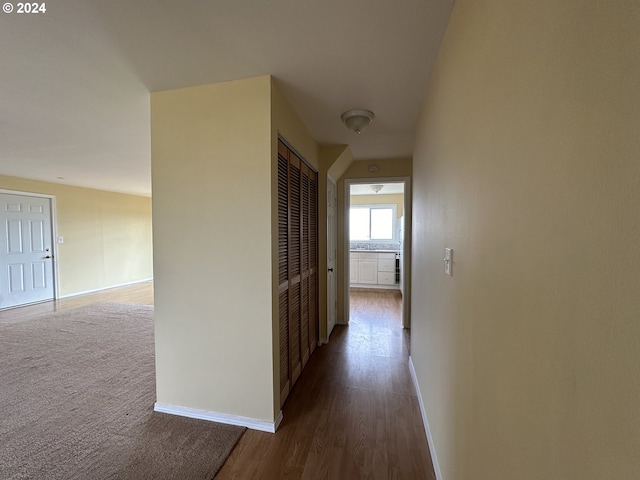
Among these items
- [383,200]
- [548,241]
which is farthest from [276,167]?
[383,200]

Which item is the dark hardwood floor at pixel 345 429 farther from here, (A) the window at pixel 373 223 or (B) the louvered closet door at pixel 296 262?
(A) the window at pixel 373 223

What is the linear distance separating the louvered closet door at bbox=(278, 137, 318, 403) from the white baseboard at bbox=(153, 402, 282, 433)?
0.83 feet

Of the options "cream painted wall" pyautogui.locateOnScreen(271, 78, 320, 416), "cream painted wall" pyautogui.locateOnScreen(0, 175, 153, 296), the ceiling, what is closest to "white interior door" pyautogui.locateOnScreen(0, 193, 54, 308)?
"cream painted wall" pyautogui.locateOnScreen(0, 175, 153, 296)

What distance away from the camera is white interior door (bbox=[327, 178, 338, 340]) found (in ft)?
11.1

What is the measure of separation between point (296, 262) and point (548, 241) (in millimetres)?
1967

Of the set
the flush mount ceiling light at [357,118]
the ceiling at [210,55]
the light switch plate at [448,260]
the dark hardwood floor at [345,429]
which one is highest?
the ceiling at [210,55]

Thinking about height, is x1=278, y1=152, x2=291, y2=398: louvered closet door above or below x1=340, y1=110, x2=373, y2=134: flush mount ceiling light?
below

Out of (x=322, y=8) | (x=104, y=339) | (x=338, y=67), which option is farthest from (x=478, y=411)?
(x=104, y=339)

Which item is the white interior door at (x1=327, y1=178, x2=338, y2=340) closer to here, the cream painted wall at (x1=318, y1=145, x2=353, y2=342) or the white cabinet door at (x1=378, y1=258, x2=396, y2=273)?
the cream painted wall at (x1=318, y1=145, x2=353, y2=342)

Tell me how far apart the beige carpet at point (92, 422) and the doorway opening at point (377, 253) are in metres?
2.50

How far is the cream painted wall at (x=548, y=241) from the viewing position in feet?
1.23

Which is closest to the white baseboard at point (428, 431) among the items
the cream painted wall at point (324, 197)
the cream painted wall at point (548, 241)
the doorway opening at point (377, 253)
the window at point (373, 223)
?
the cream painted wall at point (548, 241)

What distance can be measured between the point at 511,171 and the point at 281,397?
206 centimetres

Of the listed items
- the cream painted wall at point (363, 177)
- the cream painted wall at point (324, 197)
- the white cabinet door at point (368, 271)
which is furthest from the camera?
the white cabinet door at point (368, 271)
